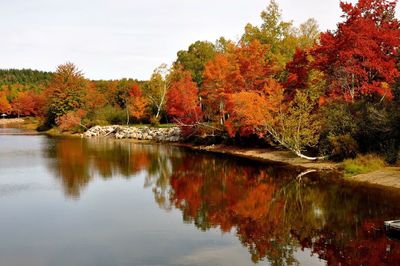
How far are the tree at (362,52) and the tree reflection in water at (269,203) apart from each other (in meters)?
7.76

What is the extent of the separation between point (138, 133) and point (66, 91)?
66.7ft

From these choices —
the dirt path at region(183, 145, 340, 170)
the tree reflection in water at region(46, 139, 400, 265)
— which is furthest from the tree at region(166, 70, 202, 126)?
the tree reflection in water at region(46, 139, 400, 265)

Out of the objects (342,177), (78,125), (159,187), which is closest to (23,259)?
(159,187)

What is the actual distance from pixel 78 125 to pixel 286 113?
47184 millimetres

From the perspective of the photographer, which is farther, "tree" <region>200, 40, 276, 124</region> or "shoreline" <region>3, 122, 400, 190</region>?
"tree" <region>200, 40, 276, 124</region>

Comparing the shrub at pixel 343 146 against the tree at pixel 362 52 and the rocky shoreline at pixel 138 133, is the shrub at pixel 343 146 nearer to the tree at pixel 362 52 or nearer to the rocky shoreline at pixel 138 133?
the tree at pixel 362 52

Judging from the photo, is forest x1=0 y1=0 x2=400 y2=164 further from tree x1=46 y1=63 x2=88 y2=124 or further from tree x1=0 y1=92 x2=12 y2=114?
tree x1=0 y1=92 x2=12 y2=114

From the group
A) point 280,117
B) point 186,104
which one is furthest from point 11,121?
point 280,117

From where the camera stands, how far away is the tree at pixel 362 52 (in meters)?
30.7

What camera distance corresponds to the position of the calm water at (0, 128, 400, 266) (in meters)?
14.7

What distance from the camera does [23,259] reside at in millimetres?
14109

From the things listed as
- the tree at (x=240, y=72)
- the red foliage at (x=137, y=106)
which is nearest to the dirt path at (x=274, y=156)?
the tree at (x=240, y=72)

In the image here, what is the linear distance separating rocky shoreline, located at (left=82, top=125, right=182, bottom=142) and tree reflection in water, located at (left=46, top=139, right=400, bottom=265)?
1967 cm

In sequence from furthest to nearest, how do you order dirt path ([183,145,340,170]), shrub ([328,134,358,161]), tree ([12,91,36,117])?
tree ([12,91,36,117])
dirt path ([183,145,340,170])
shrub ([328,134,358,161])
